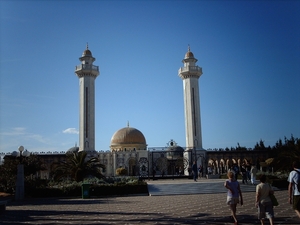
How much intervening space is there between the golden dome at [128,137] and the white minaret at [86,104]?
1011cm

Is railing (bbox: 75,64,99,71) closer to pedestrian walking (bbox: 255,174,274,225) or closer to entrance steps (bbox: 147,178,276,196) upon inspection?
entrance steps (bbox: 147,178,276,196)

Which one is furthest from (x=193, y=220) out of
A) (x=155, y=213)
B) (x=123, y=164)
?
(x=123, y=164)

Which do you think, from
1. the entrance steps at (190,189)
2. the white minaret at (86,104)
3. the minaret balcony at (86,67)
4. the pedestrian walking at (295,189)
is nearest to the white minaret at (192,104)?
the minaret balcony at (86,67)

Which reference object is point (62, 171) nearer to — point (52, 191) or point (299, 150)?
point (52, 191)

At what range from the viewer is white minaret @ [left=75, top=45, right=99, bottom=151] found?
46.3 meters

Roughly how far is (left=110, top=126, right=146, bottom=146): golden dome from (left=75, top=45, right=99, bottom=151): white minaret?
10107 mm

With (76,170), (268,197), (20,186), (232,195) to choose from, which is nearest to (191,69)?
(76,170)

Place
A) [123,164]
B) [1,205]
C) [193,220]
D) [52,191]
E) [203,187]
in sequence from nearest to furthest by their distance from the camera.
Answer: [193,220] → [1,205] → [52,191] → [203,187] → [123,164]

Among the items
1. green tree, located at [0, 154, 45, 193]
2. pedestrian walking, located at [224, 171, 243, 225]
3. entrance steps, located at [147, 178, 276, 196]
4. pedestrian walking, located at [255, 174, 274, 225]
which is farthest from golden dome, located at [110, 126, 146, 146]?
pedestrian walking, located at [255, 174, 274, 225]

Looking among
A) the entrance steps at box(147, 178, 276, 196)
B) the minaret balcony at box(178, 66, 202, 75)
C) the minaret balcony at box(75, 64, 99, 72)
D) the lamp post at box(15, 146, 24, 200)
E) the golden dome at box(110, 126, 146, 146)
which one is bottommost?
the entrance steps at box(147, 178, 276, 196)

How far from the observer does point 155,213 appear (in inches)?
469

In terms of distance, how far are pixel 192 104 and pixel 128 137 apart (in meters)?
14.4

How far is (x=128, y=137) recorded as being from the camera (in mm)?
56125

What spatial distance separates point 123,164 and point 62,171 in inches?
914
